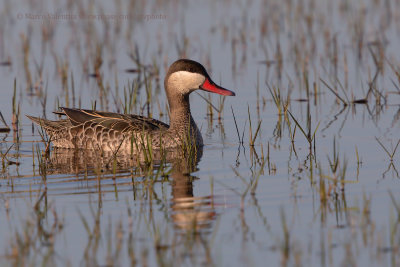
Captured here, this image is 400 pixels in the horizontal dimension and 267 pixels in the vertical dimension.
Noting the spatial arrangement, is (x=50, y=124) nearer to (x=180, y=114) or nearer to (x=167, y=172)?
(x=180, y=114)

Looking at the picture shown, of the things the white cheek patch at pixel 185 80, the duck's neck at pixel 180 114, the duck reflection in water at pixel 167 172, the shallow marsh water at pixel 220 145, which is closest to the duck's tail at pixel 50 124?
the shallow marsh water at pixel 220 145

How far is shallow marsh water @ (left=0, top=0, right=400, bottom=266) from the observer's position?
631cm

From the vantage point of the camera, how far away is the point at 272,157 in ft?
31.8

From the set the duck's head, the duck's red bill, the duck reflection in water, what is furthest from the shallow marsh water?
the duck's head

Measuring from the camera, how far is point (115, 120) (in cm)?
1060

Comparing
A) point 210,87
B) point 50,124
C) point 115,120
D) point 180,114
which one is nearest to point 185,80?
point 210,87

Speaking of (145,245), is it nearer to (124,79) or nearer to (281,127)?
(281,127)

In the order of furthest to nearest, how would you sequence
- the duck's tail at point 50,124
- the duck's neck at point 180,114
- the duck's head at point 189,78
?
the duck's tail at point 50,124
the duck's head at point 189,78
the duck's neck at point 180,114

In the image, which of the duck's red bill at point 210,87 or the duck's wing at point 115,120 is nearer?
the duck's wing at point 115,120

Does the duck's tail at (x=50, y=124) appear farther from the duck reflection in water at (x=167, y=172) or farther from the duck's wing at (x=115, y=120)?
the duck reflection in water at (x=167, y=172)

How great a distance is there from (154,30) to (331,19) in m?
4.14

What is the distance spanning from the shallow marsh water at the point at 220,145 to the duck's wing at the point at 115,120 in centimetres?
26

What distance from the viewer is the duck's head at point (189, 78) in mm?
10922

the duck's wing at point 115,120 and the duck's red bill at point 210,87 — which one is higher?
the duck's red bill at point 210,87
